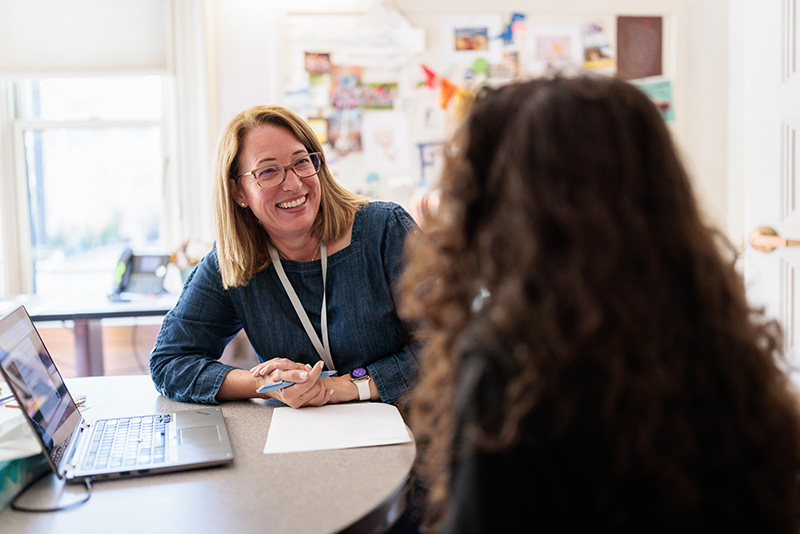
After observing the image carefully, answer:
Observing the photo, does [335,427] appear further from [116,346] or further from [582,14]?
[582,14]

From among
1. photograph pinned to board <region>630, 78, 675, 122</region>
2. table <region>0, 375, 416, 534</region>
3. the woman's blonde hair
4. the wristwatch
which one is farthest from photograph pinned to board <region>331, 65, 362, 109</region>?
table <region>0, 375, 416, 534</region>

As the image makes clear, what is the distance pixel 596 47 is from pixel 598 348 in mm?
2830

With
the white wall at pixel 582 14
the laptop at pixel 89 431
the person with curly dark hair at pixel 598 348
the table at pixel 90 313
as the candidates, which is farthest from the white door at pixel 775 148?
the table at pixel 90 313

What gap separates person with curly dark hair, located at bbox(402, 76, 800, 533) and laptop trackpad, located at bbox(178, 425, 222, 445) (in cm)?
63

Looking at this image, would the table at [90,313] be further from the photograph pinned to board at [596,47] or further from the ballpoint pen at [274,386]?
the photograph pinned to board at [596,47]

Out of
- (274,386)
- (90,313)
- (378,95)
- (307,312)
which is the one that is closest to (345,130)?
(378,95)

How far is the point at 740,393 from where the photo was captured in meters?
0.63

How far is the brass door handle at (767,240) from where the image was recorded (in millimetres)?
1872

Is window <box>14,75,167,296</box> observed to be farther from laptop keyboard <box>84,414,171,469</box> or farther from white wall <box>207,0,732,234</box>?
laptop keyboard <box>84,414,171,469</box>

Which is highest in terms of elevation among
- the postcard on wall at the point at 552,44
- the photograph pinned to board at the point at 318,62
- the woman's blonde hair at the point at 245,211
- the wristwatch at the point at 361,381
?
the postcard on wall at the point at 552,44

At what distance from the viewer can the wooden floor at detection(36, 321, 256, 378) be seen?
317cm

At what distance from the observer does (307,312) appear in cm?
155

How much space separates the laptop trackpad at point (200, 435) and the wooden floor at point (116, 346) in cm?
207

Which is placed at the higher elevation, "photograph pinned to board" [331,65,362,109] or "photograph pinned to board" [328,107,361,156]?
"photograph pinned to board" [331,65,362,109]
